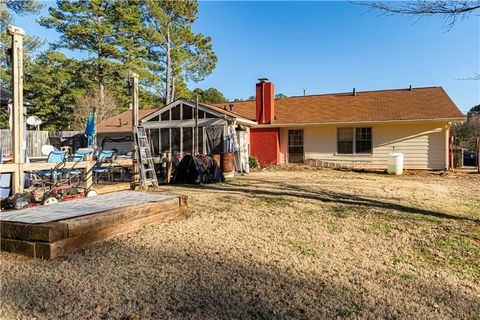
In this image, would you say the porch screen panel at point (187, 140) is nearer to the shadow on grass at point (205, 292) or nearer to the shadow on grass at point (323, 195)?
the shadow on grass at point (323, 195)

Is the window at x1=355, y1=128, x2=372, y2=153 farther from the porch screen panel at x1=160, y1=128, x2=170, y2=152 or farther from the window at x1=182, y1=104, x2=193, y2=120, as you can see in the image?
the porch screen panel at x1=160, y1=128, x2=170, y2=152

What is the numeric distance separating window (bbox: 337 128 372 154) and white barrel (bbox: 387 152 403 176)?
1974mm

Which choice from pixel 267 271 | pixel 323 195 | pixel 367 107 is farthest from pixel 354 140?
pixel 267 271

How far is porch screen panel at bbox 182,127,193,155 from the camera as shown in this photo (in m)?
15.1

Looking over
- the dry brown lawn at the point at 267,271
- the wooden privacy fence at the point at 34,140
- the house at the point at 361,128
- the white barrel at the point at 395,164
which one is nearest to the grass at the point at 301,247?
the dry brown lawn at the point at 267,271

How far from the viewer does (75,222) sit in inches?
149

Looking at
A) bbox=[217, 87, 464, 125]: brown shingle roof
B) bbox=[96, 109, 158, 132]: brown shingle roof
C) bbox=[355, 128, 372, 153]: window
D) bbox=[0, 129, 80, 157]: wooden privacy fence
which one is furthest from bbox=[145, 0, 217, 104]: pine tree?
bbox=[355, 128, 372, 153]: window

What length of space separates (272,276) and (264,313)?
27.6 inches

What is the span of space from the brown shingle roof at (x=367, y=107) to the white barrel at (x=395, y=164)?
1.93m

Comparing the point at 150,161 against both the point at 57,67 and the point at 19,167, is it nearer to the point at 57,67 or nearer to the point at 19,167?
the point at 19,167

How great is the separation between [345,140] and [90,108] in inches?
775

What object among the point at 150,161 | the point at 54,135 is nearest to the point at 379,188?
the point at 150,161

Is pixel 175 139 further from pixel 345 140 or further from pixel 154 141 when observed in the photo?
pixel 345 140

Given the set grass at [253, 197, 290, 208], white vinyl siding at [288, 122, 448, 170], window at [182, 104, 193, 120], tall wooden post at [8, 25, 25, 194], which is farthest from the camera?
window at [182, 104, 193, 120]
